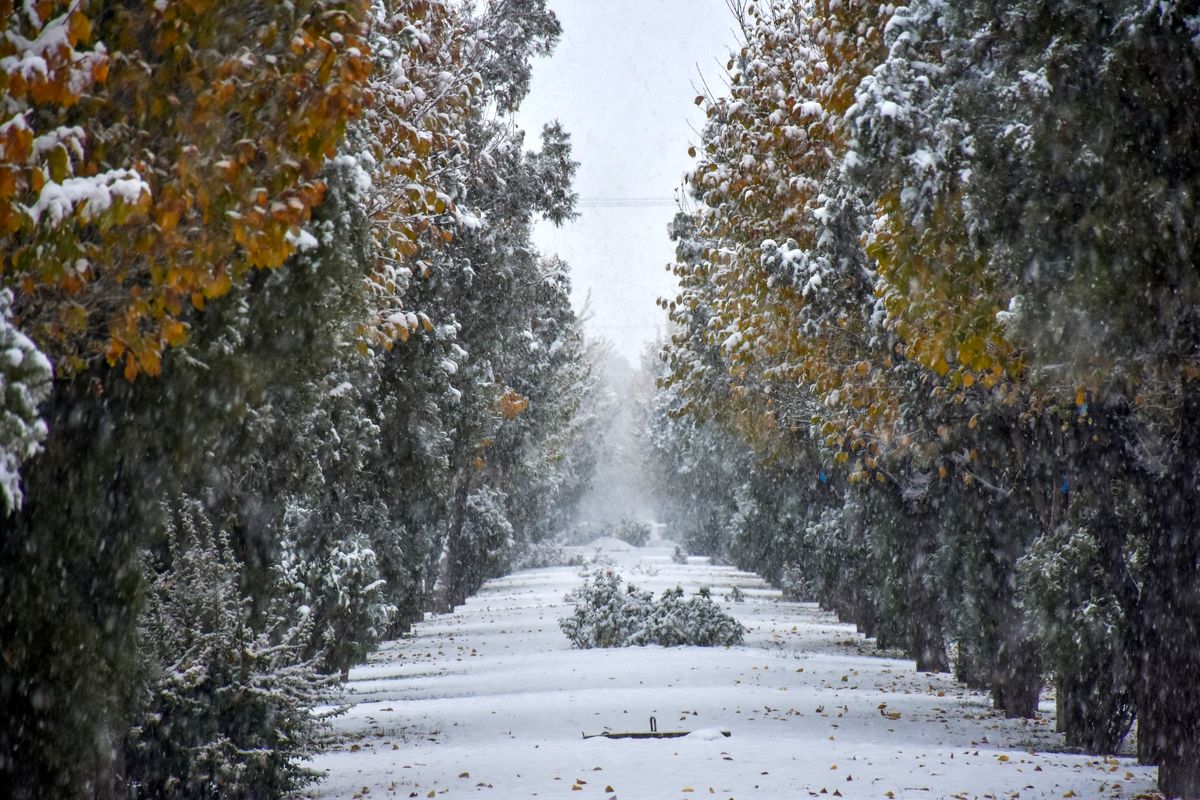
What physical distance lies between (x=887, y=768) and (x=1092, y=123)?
6.20 metres

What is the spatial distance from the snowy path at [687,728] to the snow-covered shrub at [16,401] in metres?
6.09

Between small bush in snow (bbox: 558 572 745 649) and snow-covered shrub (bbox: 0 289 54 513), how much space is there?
2028 cm

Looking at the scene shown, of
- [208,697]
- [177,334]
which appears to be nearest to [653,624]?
[208,697]

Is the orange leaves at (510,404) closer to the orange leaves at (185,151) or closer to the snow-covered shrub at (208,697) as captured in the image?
the snow-covered shrub at (208,697)

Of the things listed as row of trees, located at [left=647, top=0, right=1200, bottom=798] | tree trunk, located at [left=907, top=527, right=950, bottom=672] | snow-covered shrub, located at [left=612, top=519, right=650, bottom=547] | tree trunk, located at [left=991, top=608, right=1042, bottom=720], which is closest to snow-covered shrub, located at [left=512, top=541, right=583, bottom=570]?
snow-covered shrub, located at [left=612, top=519, right=650, bottom=547]

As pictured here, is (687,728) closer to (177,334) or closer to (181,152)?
(177,334)

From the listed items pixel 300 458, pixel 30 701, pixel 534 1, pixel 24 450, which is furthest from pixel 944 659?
A: pixel 24 450

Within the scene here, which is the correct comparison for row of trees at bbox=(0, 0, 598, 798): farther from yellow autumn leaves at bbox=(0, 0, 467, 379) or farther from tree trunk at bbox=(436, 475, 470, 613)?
tree trunk at bbox=(436, 475, 470, 613)

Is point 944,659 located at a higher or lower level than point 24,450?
lower

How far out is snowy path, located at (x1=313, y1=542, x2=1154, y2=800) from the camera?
10.4 m

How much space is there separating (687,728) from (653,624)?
10.9 metres

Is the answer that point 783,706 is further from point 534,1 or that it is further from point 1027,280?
point 534,1

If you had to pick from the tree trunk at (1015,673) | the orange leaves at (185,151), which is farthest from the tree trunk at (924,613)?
the orange leaves at (185,151)

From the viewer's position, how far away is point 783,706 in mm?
15711
